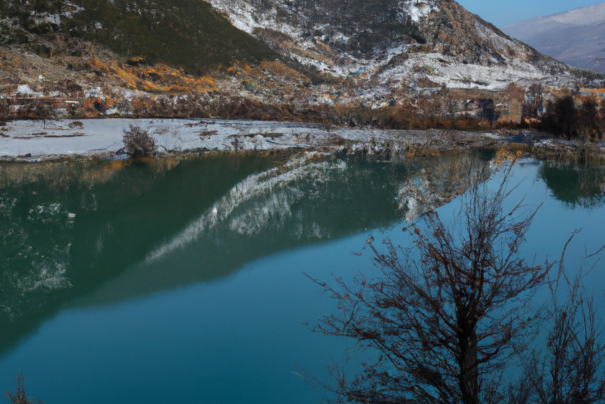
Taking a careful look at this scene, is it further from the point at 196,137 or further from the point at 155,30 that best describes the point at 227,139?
the point at 155,30

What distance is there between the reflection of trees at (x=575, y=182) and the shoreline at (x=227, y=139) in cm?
172

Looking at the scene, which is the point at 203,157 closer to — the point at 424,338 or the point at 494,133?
the point at 494,133

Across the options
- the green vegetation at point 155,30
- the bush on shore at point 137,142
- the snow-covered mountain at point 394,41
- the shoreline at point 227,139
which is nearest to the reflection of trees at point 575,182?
the shoreline at point 227,139

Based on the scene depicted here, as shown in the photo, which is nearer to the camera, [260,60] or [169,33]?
[169,33]

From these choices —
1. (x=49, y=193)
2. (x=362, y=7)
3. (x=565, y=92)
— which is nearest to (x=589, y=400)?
(x=49, y=193)

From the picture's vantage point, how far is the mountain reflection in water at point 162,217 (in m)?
4.59

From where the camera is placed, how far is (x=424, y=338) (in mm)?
2422

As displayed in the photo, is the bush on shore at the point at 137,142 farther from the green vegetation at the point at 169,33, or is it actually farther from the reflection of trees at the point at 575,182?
the reflection of trees at the point at 575,182

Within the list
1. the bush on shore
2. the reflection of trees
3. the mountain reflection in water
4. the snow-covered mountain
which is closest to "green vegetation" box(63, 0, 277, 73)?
the snow-covered mountain

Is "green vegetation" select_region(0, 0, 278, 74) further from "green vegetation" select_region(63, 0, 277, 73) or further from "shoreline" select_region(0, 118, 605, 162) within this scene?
"shoreline" select_region(0, 118, 605, 162)

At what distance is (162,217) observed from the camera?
6.65m

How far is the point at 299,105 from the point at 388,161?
4653 mm

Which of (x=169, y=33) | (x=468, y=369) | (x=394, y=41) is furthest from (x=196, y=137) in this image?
(x=468, y=369)

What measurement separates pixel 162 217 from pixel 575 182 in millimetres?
7190
